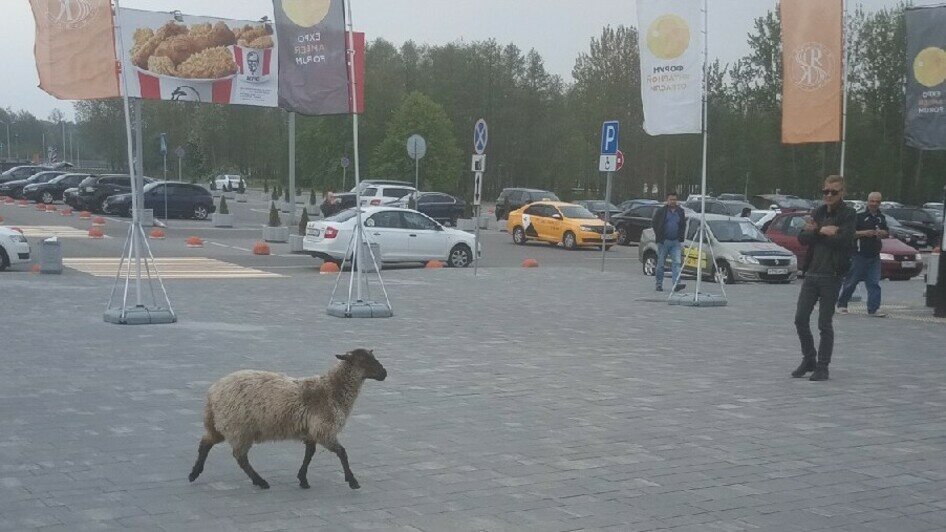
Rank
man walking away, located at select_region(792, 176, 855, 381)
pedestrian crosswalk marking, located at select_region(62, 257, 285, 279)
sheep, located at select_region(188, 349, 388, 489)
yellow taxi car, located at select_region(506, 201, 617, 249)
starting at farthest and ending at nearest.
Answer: yellow taxi car, located at select_region(506, 201, 617, 249), pedestrian crosswalk marking, located at select_region(62, 257, 285, 279), man walking away, located at select_region(792, 176, 855, 381), sheep, located at select_region(188, 349, 388, 489)

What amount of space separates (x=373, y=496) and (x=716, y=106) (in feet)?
231

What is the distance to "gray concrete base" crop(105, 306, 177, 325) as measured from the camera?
1373 centimetres

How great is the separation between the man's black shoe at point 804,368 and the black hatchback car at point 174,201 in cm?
3846

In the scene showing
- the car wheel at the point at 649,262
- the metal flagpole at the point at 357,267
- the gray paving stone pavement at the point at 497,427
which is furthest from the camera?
the car wheel at the point at 649,262

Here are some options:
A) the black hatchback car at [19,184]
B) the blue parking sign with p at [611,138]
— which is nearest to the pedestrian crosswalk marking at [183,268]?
the blue parking sign with p at [611,138]

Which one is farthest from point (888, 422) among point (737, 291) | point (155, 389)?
point (737, 291)

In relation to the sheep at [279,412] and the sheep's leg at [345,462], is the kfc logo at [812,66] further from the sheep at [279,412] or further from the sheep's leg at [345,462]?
the sheep's leg at [345,462]

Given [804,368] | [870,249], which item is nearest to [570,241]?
[870,249]

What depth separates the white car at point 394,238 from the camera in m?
25.4

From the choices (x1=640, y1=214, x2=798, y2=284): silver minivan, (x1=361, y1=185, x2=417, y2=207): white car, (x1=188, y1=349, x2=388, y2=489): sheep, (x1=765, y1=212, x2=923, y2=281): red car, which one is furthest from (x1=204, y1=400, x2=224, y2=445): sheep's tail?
(x1=361, y1=185, x2=417, y2=207): white car

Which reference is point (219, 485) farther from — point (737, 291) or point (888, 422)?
point (737, 291)

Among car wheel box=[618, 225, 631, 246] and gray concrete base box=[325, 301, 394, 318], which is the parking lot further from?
car wheel box=[618, 225, 631, 246]

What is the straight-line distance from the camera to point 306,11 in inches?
608

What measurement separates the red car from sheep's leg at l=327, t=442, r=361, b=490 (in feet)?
67.6
